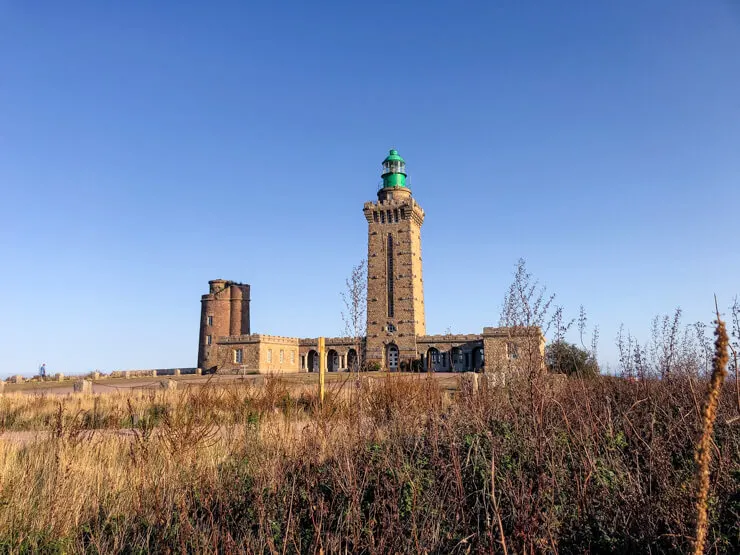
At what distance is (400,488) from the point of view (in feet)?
10.3

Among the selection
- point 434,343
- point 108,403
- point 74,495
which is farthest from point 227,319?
point 74,495

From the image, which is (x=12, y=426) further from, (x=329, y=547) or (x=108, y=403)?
(x=329, y=547)

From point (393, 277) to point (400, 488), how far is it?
3795 cm

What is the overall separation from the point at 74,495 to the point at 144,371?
41.8 metres

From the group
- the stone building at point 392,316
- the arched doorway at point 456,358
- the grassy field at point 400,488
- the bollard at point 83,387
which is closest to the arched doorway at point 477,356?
the stone building at point 392,316

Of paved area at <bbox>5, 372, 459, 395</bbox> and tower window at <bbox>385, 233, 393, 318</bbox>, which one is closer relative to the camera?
paved area at <bbox>5, 372, 459, 395</bbox>

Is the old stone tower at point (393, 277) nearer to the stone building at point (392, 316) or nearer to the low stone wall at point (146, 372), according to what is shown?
the stone building at point (392, 316)

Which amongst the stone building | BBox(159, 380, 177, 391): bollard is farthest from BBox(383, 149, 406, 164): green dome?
BBox(159, 380, 177, 391): bollard

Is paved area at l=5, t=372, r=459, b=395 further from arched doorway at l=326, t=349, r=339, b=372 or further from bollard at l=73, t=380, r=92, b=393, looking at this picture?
arched doorway at l=326, t=349, r=339, b=372

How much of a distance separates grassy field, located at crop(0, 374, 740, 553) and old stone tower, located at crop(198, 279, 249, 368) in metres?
41.7

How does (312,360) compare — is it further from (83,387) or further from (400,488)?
(400,488)

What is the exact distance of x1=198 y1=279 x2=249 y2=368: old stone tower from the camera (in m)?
46.3

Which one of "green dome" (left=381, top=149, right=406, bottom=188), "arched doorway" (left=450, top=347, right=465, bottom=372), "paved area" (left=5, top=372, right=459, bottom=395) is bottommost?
"paved area" (left=5, top=372, right=459, bottom=395)

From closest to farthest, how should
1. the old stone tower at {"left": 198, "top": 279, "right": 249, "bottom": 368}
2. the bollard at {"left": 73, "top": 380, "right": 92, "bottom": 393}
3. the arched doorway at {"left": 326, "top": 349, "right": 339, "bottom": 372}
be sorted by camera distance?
the bollard at {"left": 73, "top": 380, "right": 92, "bottom": 393} → the arched doorway at {"left": 326, "top": 349, "right": 339, "bottom": 372} → the old stone tower at {"left": 198, "top": 279, "right": 249, "bottom": 368}
